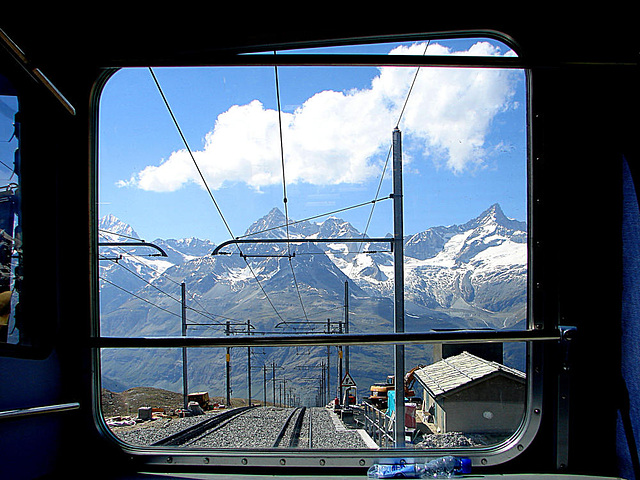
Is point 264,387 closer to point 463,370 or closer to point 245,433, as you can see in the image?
point 245,433

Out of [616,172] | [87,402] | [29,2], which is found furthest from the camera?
[87,402]

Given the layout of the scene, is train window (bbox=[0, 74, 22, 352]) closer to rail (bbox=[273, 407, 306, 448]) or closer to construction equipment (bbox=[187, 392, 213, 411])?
construction equipment (bbox=[187, 392, 213, 411])

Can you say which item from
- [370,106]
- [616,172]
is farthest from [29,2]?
[616,172]

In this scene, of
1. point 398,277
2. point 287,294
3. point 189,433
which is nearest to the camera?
point 189,433

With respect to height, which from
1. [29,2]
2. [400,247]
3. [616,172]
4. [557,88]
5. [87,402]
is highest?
[29,2]

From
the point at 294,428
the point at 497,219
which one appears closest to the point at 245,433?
the point at 294,428

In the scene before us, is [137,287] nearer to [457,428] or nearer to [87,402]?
[87,402]
